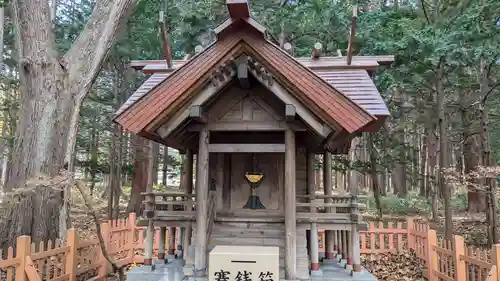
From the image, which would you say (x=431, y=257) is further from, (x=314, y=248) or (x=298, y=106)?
(x=298, y=106)

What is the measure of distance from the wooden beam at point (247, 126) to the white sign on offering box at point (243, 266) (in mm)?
2285

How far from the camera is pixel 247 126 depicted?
6500 millimetres

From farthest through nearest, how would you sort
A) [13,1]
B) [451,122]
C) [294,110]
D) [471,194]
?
[471,194], [451,122], [13,1], [294,110]

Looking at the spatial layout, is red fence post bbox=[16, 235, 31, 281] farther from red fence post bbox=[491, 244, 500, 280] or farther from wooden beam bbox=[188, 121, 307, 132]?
red fence post bbox=[491, 244, 500, 280]

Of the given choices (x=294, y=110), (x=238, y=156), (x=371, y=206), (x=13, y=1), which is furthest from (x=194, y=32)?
(x=371, y=206)

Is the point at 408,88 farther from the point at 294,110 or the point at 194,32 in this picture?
the point at 294,110

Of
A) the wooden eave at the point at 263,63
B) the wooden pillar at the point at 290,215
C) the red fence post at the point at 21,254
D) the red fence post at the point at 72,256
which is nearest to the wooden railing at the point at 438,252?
the wooden pillar at the point at 290,215

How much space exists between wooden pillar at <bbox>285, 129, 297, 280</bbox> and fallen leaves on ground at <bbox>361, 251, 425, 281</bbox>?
478 cm

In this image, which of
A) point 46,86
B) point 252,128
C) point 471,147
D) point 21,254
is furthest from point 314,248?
point 471,147

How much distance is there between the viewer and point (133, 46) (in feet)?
43.9

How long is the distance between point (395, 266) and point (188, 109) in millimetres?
7871

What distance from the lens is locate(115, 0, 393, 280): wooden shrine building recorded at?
19.4ft

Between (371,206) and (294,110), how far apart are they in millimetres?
17012

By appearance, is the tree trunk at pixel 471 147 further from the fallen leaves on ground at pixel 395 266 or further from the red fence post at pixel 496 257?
the red fence post at pixel 496 257
